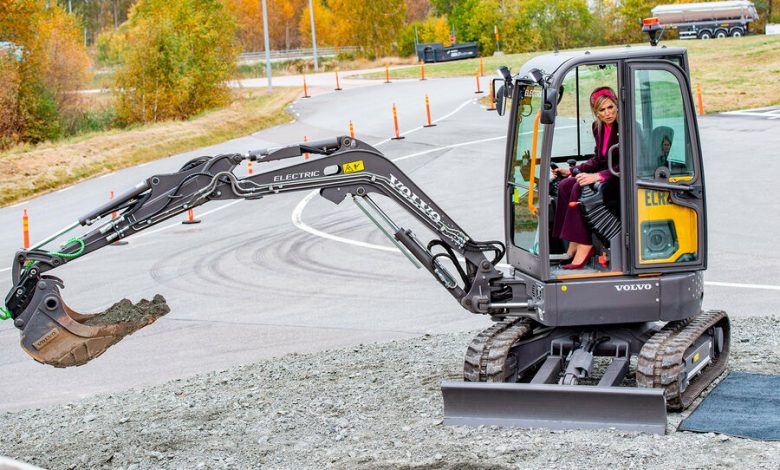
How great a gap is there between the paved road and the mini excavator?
A: 154 inches

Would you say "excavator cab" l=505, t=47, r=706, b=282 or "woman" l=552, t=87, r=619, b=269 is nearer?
"excavator cab" l=505, t=47, r=706, b=282

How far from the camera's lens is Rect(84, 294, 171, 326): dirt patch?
952 centimetres

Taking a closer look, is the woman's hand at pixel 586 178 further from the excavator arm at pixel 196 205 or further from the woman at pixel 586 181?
the excavator arm at pixel 196 205

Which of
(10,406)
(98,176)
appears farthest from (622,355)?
(98,176)

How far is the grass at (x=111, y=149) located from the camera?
30578mm

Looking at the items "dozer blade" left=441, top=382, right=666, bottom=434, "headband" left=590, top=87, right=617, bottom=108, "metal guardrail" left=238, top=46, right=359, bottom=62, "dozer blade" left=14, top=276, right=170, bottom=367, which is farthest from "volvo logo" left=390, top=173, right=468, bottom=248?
"metal guardrail" left=238, top=46, right=359, bottom=62

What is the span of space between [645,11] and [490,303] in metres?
80.2

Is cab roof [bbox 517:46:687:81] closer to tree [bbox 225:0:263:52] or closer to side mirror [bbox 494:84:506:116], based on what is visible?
side mirror [bbox 494:84:506:116]

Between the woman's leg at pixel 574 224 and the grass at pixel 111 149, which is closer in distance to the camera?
the woman's leg at pixel 574 224

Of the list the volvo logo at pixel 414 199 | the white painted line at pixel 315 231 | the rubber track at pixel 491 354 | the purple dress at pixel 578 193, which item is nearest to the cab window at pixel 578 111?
the purple dress at pixel 578 193

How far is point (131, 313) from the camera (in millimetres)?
9625

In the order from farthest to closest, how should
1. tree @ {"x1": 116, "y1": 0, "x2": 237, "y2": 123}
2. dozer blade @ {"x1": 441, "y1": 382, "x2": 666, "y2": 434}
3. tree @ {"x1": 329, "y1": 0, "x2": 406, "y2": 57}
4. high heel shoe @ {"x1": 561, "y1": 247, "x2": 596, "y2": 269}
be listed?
1. tree @ {"x1": 329, "y1": 0, "x2": 406, "y2": 57}
2. tree @ {"x1": 116, "y1": 0, "x2": 237, "y2": 123}
3. high heel shoe @ {"x1": 561, "y1": 247, "x2": 596, "y2": 269}
4. dozer blade @ {"x1": 441, "y1": 382, "x2": 666, "y2": 434}

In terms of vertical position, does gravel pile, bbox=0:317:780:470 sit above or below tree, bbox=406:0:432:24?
below

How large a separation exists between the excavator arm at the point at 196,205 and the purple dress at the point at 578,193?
2.81ft
